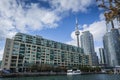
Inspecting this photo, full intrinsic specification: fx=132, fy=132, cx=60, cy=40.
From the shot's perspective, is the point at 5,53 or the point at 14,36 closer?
the point at 5,53

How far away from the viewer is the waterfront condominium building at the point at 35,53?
10969cm

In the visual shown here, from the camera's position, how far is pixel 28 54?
121 metres

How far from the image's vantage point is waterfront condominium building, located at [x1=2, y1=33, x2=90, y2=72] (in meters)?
110

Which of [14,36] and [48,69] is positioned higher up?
[14,36]

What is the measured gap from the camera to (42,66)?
116m

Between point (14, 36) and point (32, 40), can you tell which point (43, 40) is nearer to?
point (32, 40)

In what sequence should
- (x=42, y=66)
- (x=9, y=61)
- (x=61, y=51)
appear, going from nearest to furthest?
1. (x=9, y=61)
2. (x=42, y=66)
3. (x=61, y=51)

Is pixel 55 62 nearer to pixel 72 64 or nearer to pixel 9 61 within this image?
pixel 72 64

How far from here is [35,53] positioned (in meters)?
126

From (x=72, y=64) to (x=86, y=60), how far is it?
3424 cm

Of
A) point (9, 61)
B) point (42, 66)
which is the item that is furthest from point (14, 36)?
point (42, 66)

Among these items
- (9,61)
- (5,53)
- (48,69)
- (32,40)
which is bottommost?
(48,69)

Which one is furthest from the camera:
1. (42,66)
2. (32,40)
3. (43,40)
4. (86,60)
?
(86,60)

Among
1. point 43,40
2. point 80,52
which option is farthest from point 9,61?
point 80,52
